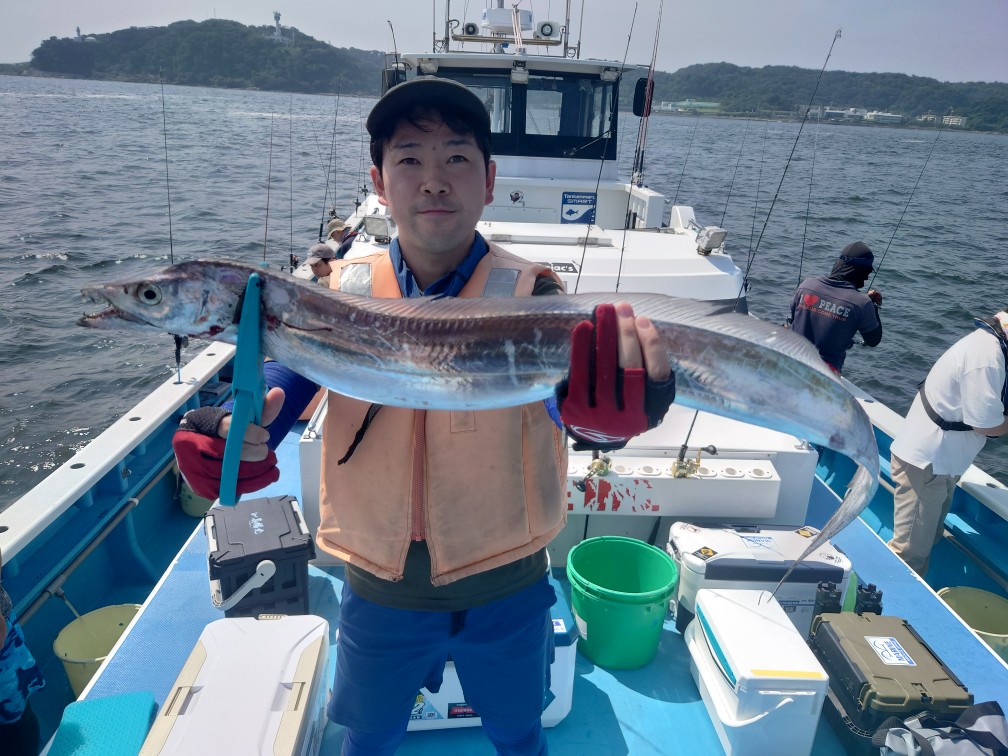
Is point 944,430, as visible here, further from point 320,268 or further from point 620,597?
point 320,268

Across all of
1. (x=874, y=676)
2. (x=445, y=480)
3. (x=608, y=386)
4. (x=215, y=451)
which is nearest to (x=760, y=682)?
(x=874, y=676)

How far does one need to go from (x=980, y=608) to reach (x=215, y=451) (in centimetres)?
558

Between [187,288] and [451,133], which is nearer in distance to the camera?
[187,288]

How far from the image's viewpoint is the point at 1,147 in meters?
31.7

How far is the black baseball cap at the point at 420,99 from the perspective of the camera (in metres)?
2.16

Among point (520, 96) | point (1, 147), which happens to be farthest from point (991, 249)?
point (1, 147)

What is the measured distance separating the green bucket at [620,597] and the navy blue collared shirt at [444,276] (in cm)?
207

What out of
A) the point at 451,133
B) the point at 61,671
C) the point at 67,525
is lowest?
the point at 61,671

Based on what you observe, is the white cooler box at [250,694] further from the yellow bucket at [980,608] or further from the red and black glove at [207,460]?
the yellow bucket at [980,608]

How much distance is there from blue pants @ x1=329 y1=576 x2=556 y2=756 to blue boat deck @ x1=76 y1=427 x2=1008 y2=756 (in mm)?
1052

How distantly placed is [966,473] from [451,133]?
18.7 ft

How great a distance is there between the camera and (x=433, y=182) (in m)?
2.14

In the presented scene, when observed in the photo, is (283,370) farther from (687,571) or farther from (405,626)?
(687,571)

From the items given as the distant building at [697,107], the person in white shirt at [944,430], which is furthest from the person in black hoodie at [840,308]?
the distant building at [697,107]
